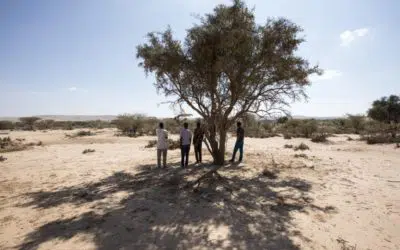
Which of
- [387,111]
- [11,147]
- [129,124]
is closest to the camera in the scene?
[11,147]


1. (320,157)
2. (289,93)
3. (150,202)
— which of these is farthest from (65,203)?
(320,157)

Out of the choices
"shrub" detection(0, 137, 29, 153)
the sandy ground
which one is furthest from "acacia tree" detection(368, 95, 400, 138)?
"shrub" detection(0, 137, 29, 153)

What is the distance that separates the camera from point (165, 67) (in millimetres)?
11445

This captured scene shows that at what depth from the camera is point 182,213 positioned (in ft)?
22.0

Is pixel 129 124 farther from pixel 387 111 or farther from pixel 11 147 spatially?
pixel 387 111

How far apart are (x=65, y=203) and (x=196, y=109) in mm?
6518

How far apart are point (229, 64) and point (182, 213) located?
538cm

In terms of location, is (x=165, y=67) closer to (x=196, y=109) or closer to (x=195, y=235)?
(x=196, y=109)

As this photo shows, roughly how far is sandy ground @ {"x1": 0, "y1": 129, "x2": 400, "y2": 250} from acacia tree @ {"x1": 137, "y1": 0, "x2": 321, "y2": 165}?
259cm

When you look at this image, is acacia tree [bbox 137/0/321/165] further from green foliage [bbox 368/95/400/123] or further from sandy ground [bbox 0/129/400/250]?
green foliage [bbox 368/95/400/123]

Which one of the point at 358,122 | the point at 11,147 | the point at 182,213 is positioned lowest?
the point at 182,213

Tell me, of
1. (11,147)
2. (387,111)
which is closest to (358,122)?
(387,111)

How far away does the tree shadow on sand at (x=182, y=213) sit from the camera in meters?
5.29

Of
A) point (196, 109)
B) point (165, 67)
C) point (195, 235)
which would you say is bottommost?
point (195, 235)
